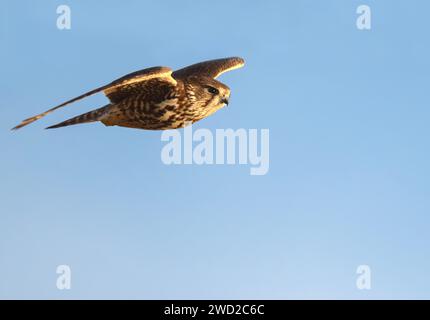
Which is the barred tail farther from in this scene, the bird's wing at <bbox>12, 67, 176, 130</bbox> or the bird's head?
the bird's head

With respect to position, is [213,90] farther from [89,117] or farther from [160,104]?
[89,117]

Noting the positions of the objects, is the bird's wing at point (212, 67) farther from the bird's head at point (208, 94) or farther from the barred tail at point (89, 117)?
the barred tail at point (89, 117)

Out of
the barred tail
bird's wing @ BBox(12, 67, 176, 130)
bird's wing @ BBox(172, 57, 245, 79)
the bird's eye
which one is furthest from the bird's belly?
bird's wing @ BBox(172, 57, 245, 79)

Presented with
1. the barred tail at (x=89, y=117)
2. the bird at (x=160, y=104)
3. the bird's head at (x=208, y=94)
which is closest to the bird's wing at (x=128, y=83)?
the bird at (x=160, y=104)

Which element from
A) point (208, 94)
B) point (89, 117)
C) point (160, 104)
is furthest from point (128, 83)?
point (208, 94)

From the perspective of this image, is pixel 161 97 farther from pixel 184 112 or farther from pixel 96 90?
pixel 96 90

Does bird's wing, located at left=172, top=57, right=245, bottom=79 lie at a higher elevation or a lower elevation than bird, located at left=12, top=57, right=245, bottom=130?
higher

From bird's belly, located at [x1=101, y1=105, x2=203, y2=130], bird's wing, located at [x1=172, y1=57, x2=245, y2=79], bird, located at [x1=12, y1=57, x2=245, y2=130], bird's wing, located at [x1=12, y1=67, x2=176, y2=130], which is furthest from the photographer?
bird's wing, located at [x1=172, y1=57, x2=245, y2=79]
